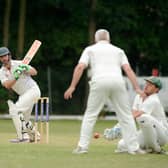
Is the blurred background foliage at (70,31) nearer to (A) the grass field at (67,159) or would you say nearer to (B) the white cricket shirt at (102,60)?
(A) the grass field at (67,159)

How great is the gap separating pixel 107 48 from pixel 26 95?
4064mm

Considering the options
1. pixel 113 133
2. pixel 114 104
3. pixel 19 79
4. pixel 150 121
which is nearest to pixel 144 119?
pixel 150 121

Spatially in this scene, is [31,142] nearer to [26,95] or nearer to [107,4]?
[26,95]

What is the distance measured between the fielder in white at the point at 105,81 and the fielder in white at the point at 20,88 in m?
3.26

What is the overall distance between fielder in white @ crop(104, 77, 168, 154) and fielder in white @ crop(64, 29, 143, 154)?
283mm

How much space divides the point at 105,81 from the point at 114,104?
447mm

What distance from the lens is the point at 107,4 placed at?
38406 millimetres

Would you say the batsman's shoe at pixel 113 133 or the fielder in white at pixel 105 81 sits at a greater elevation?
the fielder in white at pixel 105 81

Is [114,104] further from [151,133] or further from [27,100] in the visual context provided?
[27,100]

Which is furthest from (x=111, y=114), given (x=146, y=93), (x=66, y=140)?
(x=146, y=93)

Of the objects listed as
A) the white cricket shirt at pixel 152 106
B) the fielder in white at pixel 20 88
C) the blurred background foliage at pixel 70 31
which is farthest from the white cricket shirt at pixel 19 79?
the blurred background foliage at pixel 70 31

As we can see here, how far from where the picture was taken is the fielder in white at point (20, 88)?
1756 cm

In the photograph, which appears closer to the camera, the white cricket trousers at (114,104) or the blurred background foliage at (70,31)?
the white cricket trousers at (114,104)

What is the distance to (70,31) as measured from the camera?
39.6m
